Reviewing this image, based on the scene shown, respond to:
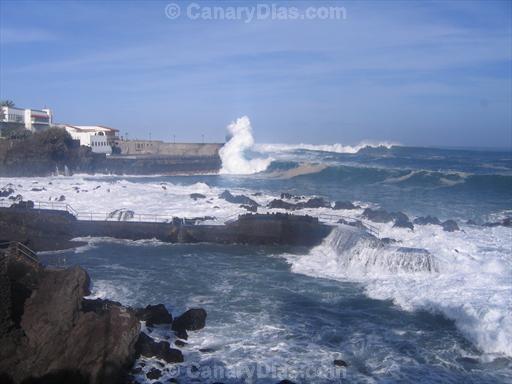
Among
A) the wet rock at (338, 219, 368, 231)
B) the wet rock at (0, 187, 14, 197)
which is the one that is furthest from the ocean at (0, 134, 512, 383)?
the wet rock at (0, 187, 14, 197)

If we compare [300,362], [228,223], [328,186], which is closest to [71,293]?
[300,362]

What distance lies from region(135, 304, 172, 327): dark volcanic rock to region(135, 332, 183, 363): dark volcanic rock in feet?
4.04

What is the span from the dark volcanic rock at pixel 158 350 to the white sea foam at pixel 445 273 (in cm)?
599

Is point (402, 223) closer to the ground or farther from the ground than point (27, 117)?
closer to the ground

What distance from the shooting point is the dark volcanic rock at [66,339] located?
8.48 metres

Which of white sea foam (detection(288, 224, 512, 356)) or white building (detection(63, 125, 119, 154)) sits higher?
white building (detection(63, 125, 119, 154))

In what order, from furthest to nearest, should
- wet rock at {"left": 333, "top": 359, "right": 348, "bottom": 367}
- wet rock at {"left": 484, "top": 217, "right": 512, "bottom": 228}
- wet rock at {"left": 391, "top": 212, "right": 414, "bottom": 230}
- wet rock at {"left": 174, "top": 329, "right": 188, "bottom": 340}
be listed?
1. wet rock at {"left": 484, "top": 217, "right": 512, "bottom": 228}
2. wet rock at {"left": 391, "top": 212, "right": 414, "bottom": 230}
3. wet rock at {"left": 174, "top": 329, "right": 188, "bottom": 340}
4. wet rock at {"left": 333, "top": 359, "right": 348, "bottom": 367}

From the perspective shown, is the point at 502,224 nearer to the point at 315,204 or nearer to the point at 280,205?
the point at 315,204

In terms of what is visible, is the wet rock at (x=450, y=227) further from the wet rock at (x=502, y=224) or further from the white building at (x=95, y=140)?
the white building at (x=95, y=140)

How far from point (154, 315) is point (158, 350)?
159 cm

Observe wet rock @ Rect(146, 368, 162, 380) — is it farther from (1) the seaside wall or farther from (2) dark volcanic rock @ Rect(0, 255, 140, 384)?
(1) the seaside wall

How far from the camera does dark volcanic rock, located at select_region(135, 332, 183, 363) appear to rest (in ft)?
31.1

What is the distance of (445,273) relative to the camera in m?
15.2

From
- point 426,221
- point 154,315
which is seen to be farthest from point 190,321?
point 426,221
